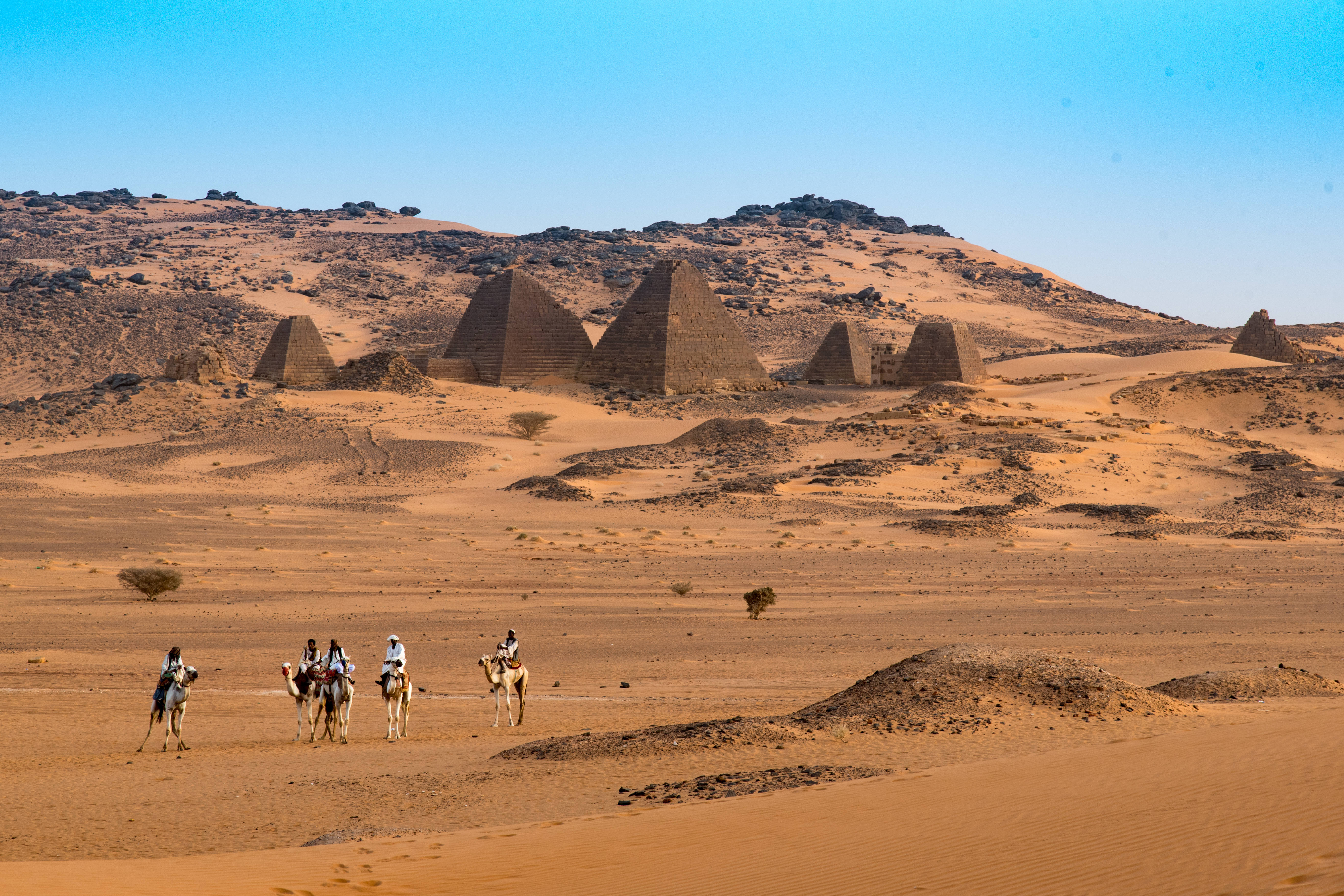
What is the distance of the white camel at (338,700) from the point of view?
1002cm

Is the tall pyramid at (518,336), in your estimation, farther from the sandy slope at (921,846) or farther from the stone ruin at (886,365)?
the sandy slope at (921,846)

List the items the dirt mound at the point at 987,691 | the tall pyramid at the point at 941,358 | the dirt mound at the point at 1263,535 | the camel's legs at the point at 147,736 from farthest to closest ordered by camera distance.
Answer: the tall pyramid at the point at 941,358 < the dirt mound at the point at 1263,535 < the dirt mound at the point at 987,691 < the camel's legs at the point at 147,736

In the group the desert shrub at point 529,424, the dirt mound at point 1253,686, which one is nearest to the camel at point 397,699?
the dirt mound at point 1253,686

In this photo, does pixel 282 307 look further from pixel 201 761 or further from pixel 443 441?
pixel 201 761

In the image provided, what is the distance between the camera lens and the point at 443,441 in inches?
1428

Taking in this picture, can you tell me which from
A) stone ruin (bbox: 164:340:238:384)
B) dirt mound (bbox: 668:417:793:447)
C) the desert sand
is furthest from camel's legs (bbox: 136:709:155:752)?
stone ruin (bbox: 164:340:238:384)

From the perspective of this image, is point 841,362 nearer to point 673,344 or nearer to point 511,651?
point 673,344

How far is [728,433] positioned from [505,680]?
26071mm

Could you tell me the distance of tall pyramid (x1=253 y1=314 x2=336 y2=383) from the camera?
44.1 m

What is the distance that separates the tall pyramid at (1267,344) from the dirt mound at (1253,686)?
144 feet

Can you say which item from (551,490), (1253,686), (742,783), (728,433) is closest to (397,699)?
(742,783)

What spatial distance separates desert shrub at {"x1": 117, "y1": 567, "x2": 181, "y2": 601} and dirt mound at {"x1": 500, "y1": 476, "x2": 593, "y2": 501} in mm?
12006

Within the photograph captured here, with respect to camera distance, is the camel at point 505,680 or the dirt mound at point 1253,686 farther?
the dirt mound at point 1253,686

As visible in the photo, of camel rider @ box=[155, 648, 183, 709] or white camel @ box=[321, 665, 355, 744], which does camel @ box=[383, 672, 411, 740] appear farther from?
camel rider @ box=[155, 648, 183, 709]
